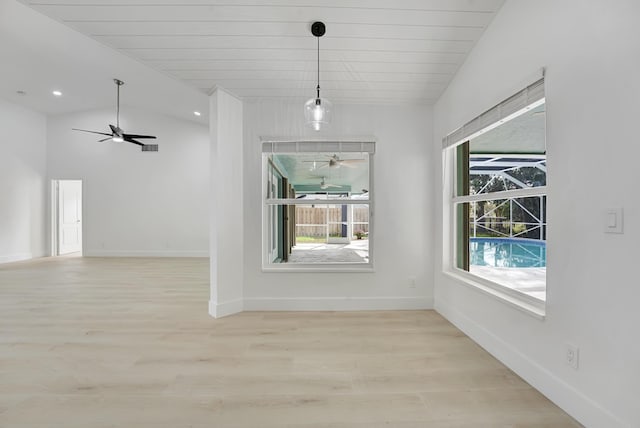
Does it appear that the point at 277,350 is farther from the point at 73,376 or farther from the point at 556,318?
the point at 556,318

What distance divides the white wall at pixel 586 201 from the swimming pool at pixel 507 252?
347mm

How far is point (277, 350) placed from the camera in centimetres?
247

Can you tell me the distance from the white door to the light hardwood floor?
5.10 metres

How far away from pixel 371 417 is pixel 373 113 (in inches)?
117

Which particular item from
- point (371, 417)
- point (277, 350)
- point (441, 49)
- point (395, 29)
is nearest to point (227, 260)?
point (277, 350)

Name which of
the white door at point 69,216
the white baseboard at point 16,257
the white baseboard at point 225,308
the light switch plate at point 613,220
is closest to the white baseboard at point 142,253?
the white door at point 69,216

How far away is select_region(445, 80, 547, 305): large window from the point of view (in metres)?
2.10

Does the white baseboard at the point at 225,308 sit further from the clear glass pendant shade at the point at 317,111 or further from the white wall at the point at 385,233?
the clear glass pendant shade at the point at 317,111

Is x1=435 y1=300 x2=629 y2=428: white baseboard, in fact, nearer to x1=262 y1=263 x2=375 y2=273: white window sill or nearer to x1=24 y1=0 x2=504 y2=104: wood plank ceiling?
x1=262 y1=263 x2=375 y2=273: white window sill

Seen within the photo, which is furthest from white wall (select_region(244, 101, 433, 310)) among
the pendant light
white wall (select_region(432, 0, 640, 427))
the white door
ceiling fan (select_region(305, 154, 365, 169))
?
the white door

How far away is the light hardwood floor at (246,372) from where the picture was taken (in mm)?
1670

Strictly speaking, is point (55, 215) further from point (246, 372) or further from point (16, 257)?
point (246, 372)

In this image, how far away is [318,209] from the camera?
3639mm

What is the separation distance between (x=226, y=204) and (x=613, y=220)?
10.1ft
